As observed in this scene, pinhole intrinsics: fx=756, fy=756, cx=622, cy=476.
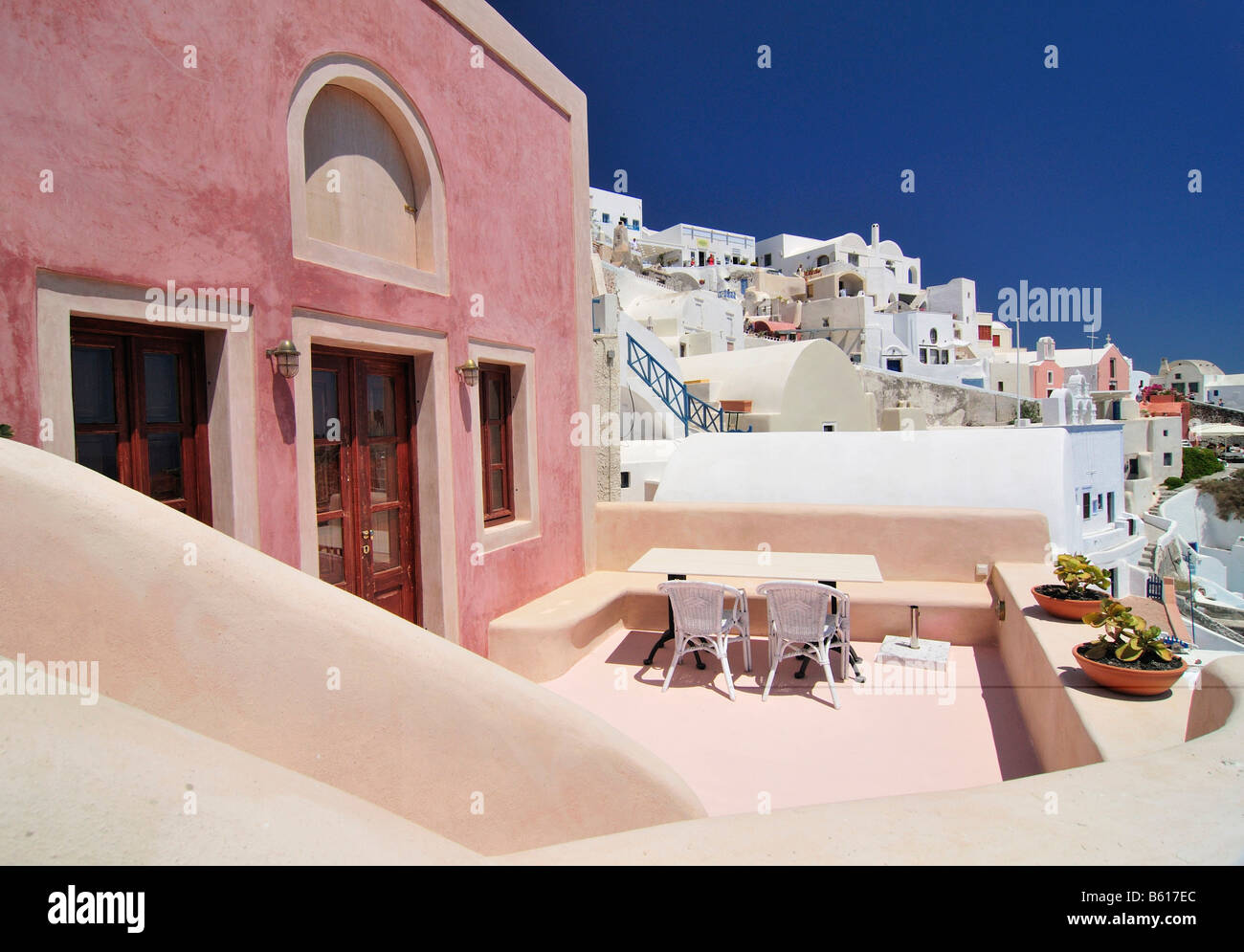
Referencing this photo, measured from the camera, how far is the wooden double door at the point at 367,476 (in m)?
4.99

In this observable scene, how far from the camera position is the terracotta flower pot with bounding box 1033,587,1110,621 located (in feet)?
15.5

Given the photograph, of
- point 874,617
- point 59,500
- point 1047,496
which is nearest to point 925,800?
point 59,500

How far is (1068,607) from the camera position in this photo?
4867 millimetres

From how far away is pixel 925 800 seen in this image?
6.16 feet

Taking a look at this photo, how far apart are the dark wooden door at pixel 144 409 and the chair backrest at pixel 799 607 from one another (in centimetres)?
382

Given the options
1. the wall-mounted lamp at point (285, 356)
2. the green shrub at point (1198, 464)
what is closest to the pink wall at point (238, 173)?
the wall-mounted lamp at point (285, 356)

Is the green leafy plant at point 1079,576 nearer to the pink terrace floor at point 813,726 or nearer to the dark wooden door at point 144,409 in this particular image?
the pink terrace floor at point 813,726

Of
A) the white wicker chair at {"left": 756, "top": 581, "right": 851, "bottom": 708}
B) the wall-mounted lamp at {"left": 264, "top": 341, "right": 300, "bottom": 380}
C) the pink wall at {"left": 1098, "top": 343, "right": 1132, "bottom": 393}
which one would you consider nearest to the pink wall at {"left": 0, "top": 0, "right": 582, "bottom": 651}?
the wall-mounted lamp at {"left": 264, "top": 341, "right": 300, "bottom": 380}

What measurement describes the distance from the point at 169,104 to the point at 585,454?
5099 mm

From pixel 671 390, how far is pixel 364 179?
1284 cm

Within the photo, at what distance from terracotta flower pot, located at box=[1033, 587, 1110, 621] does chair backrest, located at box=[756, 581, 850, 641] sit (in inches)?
52.9

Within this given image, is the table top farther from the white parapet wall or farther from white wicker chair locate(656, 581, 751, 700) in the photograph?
the white parapet wall

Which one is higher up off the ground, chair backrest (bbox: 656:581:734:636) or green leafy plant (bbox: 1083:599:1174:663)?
green leafy plant (bbox: 1083:599:1174:663)

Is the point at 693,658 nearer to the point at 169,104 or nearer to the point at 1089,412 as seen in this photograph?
the point at 169,104
